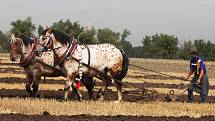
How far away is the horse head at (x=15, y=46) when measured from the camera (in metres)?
16.1

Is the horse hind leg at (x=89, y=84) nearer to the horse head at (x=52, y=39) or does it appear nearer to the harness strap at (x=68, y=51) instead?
the harness strap at (x=68, y=51)

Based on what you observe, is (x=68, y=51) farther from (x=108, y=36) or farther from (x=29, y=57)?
(x=108, y=36)

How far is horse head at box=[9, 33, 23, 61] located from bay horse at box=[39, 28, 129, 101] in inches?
50.5

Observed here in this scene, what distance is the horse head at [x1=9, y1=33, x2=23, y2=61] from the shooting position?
52.7 ft

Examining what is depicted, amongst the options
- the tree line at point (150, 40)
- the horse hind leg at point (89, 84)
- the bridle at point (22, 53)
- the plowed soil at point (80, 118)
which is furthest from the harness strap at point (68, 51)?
the tree line at point (150, 40)

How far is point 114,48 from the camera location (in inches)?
639

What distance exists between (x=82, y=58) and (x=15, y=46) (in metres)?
2.50

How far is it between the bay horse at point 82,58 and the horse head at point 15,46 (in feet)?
4.21

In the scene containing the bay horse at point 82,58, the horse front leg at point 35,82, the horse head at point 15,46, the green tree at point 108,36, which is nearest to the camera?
the bay horse at point 82,58

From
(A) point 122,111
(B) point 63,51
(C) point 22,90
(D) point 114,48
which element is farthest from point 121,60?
(C) point 22,90

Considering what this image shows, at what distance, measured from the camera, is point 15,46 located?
16219 mm

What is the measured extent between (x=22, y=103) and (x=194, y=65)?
628cm

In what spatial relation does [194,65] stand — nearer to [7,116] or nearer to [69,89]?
[69,89]

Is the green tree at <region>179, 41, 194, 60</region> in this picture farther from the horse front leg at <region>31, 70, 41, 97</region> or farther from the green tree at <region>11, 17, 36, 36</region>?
the horse front leg at <region>31, 70, 41, 97</region>
